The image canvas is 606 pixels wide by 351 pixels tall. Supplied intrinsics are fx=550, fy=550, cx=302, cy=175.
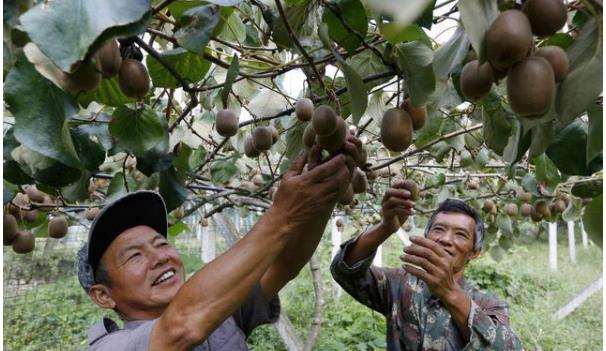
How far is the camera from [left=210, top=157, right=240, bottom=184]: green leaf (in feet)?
6.03

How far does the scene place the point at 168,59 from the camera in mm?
766

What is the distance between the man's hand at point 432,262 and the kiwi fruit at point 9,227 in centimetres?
100

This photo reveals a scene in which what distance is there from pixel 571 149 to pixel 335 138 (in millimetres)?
327

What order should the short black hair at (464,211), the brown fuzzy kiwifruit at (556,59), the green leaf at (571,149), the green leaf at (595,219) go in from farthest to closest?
the short black hair at (464,211)
the green leaf at (571,149)
the green leaf at (595,219)
the brown fuzzy kiwifruit at (556,59)

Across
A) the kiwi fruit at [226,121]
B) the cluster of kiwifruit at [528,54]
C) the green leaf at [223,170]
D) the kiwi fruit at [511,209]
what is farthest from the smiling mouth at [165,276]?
→ the kiwi fruit at [511,209]

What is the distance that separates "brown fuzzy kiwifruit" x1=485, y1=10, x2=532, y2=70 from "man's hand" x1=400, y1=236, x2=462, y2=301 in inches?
39.8

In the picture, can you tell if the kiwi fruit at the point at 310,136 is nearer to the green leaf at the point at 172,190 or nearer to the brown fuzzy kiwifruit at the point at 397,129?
the brown fuzzy kiwifruit at the point at 397,129

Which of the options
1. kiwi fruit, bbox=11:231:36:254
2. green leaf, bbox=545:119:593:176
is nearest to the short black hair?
green leaf, bbox=545:119:593:176

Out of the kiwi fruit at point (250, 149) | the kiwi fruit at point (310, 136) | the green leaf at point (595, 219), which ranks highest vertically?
the green leaf at point (595, 219)

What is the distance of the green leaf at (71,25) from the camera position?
392 millimetres

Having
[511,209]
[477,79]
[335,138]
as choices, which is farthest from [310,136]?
[511,209]

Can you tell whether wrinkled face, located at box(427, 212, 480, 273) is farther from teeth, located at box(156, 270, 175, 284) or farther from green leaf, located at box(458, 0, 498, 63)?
green leaf, located at box(458, 0, 498, 63)

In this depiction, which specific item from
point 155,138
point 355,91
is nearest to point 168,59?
point 155,138

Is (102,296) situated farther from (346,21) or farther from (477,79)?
(477,79)
